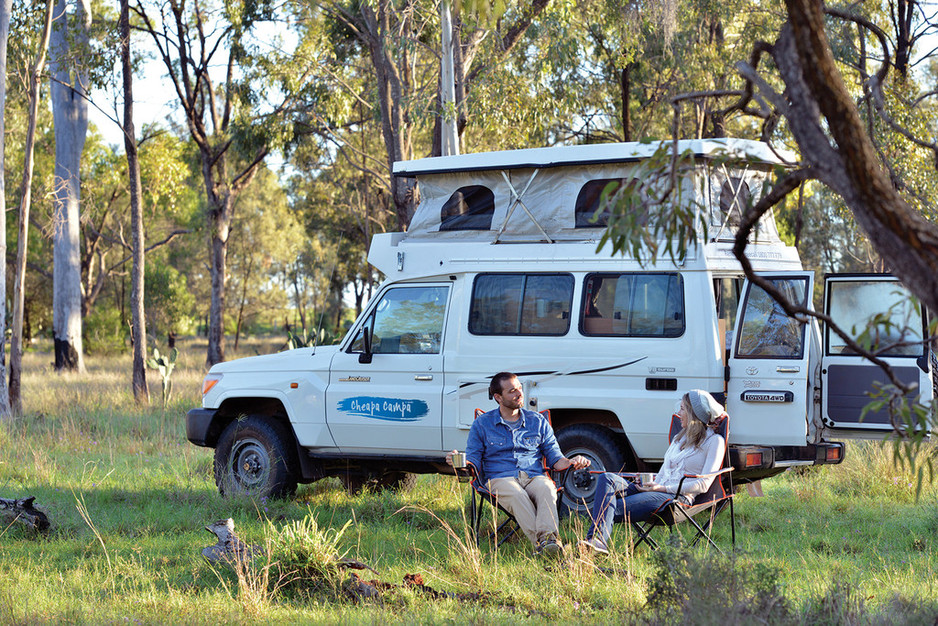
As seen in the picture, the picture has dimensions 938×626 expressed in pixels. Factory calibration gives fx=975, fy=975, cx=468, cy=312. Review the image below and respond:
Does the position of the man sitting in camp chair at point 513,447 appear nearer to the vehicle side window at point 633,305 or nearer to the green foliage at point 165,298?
the vehicle side window at point 633,305

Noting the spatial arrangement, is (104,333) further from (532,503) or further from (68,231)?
(532,503)

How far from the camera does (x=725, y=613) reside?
4270mm

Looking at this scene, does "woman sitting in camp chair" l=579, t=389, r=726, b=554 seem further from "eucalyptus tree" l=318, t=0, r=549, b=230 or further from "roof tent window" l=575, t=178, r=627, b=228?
"eucalyptus tree" l=318, t=0, r=549, b=230

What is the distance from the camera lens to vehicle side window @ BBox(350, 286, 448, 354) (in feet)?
26.6

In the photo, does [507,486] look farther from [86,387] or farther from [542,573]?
[86,387]

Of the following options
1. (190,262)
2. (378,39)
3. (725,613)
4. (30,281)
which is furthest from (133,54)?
(190,262)

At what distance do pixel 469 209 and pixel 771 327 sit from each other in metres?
2.85

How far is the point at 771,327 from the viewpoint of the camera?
7059mm

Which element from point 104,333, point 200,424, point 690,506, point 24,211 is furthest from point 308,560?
point 104,333

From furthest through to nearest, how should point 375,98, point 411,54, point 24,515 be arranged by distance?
point 375,98 → point 411,54 → point 24,515

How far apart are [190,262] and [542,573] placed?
4562 cm

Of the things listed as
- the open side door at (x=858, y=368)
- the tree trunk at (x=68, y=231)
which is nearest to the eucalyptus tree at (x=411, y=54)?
the open side door at (x=858, y=368)

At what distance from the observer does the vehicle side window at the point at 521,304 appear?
7.76m

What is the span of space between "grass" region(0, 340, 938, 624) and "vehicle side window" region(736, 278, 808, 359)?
54.6 inches
